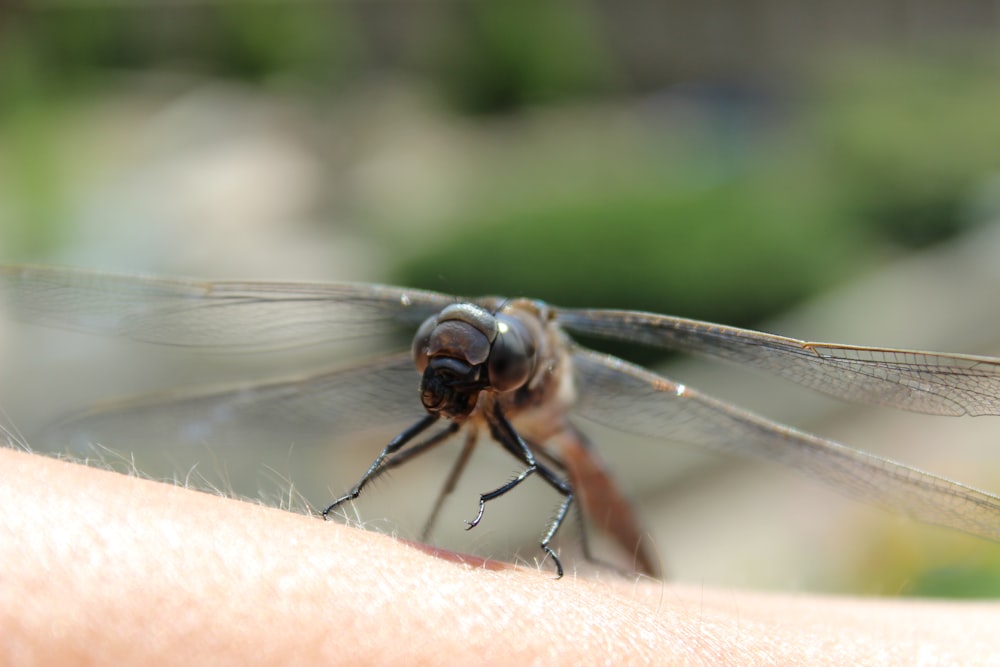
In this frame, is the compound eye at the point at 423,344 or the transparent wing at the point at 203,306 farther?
the transparent wing at the point at 203,306

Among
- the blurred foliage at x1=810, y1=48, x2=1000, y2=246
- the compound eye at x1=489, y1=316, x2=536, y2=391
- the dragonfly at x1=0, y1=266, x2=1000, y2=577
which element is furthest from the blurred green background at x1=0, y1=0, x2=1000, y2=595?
the compound eye at x1=489, y1=316, x2=536, y2=391

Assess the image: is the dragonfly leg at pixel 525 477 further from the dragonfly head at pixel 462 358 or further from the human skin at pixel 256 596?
the human skin at pixel 256 596

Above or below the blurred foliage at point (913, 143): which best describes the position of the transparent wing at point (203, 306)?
below

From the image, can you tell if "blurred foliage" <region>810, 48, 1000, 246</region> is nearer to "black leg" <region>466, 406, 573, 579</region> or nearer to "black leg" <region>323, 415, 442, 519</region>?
"black leg" <region>466, 406, 573, 579</region>

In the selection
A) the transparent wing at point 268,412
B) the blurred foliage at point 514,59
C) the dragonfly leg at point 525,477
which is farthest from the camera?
the blurred foliage at point 514,59

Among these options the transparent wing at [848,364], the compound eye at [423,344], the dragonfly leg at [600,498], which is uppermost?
the transparent wing at [848,364]

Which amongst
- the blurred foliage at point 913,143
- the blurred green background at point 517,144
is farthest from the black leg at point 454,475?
the blurred foliage at point 913,143

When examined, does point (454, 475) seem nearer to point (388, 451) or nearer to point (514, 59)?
point (388, 451)

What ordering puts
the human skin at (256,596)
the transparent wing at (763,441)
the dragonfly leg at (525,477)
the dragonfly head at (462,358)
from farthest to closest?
the transparent wing at (763,441)
the dragonfly head at (462,358)
the dragonfly leg at (525,477)
the human skin at (256,596)

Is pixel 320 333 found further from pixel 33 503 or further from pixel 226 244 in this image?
pixel 226 244
